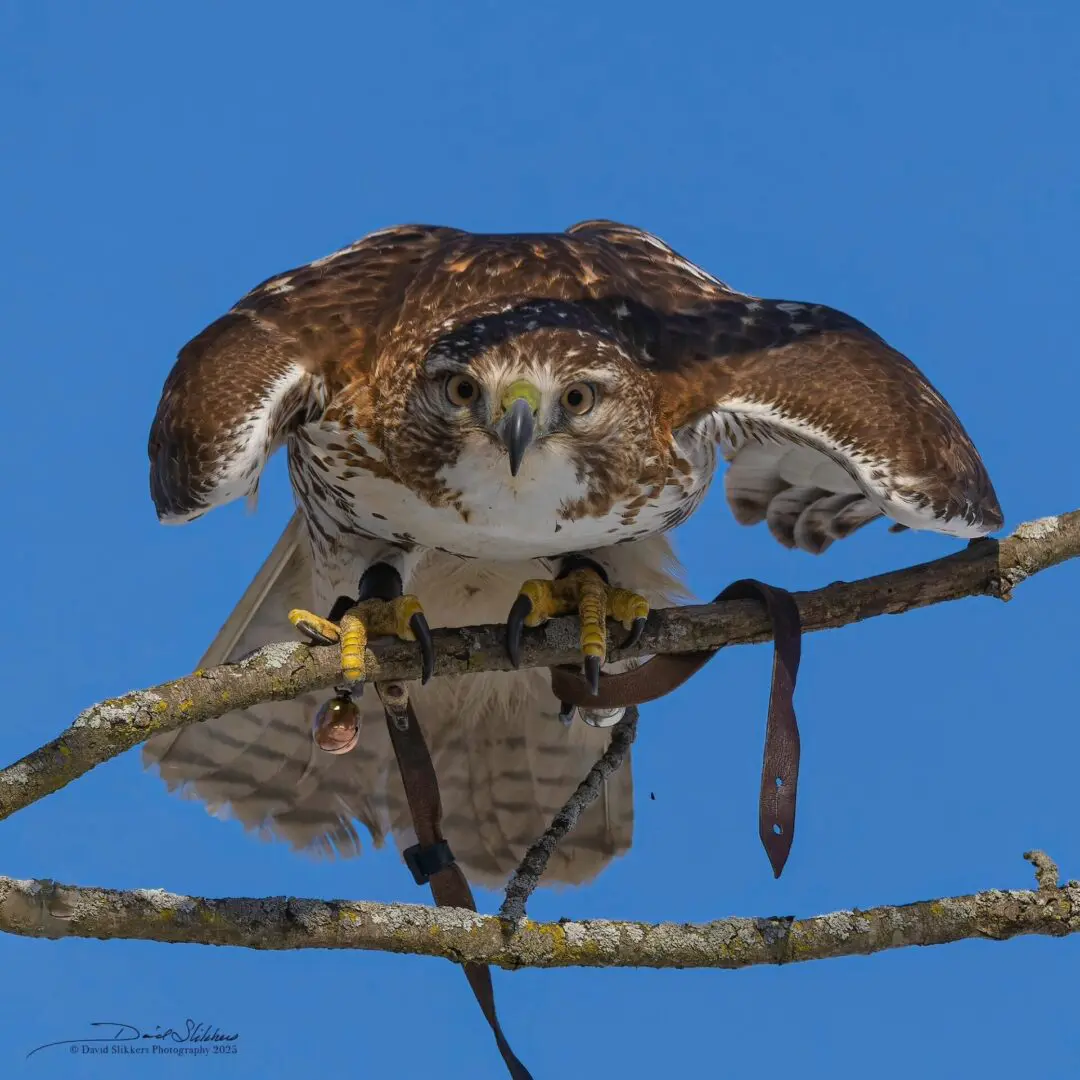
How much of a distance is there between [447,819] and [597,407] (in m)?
2.08

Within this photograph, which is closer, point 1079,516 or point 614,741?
point 1079,516

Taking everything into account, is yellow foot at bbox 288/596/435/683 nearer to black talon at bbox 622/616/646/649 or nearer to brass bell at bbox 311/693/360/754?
brass bell at bbox 311/693/360/754

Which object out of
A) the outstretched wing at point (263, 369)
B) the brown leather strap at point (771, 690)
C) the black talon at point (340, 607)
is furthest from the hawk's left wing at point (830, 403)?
the black talon at point (340, 607)

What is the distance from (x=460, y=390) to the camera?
4520 mm

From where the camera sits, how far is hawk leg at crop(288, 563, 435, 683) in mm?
4406

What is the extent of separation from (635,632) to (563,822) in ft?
2.06

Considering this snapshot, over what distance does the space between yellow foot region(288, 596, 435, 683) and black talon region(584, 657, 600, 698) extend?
1.52 ft

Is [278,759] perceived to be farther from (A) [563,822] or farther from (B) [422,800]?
(A) [563,822]

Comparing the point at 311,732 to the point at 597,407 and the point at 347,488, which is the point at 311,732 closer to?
the point at 347,488

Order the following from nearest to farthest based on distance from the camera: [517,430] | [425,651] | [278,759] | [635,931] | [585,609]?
[635,931], [517,430], [425,651], [585,609], [278,759]

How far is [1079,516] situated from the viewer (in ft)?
15.0

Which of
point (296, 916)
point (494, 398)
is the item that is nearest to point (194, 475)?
point (494, 398)

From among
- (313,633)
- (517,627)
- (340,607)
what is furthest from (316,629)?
(517,627)

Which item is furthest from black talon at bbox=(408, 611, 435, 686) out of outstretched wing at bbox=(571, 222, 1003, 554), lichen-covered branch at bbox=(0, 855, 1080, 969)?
outstretched wing at bbox=(571, 222, 1003, 554)
